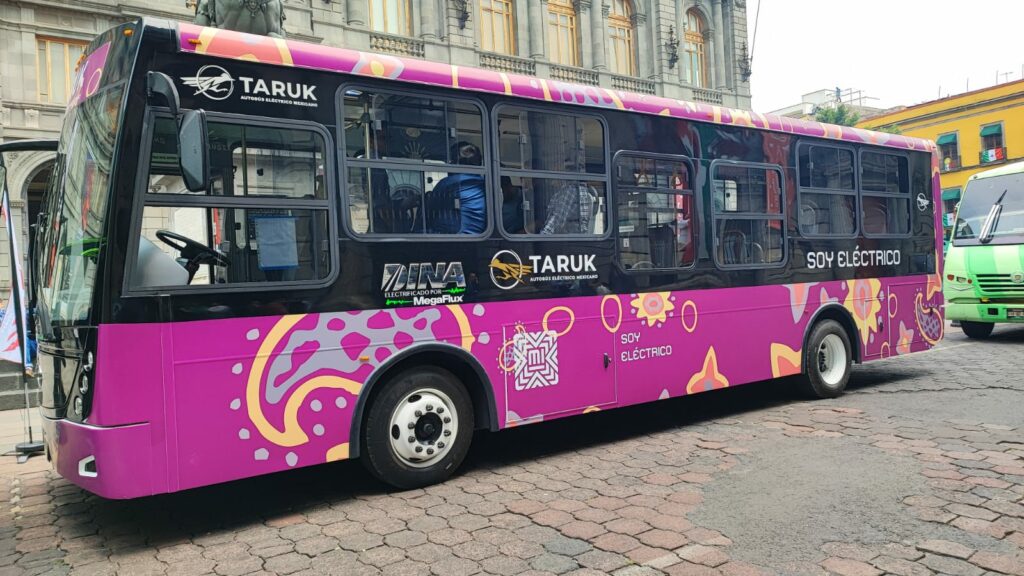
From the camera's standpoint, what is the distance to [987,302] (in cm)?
1298

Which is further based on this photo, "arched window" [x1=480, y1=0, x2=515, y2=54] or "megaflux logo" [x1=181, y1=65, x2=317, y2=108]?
"arched window" [x1=480, y1=0, x2=515, y2=54]

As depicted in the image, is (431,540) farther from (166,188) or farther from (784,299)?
(784,299)

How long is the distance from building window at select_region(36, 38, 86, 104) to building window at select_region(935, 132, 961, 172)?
144 feet

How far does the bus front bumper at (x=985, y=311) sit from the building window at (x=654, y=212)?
8.44m

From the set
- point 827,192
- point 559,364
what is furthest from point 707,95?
point 559,364

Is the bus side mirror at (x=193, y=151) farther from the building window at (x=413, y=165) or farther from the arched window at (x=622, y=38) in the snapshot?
the arched window at (x=622, y=38)

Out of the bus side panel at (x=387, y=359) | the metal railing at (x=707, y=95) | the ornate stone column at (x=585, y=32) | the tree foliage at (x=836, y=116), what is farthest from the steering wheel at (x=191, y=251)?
the tree foliage at (x=836, y=116)

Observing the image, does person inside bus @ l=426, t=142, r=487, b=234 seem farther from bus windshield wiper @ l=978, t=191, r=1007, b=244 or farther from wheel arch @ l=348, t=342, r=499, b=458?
bus windshield wiper @ l=978, t=191, r=1007, b=244

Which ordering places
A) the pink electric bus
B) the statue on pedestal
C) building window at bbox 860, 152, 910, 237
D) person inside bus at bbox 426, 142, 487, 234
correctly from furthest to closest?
1. building window at bbox 860, 152, 910, 237
2. the statue on pedestal
3. person inside bus at bbox 426, 142, 487, 234
4. the pink electric bus

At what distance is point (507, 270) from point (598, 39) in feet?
74.6

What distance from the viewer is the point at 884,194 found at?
30.1 ft

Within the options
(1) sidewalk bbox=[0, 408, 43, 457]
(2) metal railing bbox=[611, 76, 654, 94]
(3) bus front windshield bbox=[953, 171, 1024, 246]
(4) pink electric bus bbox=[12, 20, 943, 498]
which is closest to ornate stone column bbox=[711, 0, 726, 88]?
(2) metal railing bbox=[611, 76, 654, 94]

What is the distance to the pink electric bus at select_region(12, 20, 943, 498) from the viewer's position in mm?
4398

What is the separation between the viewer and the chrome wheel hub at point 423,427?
5.33m
